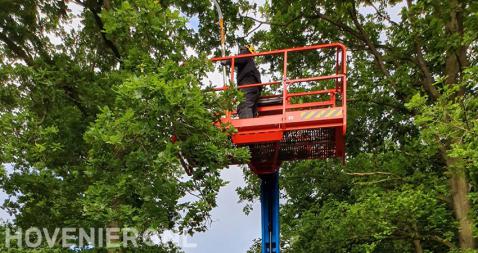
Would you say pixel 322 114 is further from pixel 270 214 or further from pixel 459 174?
pixel 459 174

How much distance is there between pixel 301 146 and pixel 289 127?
111 centimetres

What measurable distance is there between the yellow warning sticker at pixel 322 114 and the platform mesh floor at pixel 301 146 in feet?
1.24

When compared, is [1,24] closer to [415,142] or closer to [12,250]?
[12,250]

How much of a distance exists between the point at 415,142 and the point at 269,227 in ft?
15.9

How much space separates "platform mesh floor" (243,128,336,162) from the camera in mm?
9453

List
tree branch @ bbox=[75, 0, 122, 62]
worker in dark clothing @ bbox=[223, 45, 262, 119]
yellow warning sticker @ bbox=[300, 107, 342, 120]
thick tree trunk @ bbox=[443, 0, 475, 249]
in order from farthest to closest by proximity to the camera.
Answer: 1. tree branch @ bbox=[75, 0, 122, 62]
2. thick tree trunk @ bbox=[443, 0, 475, 249]
3. worker in dark clothing @ bbox=[223, 45, 262, 119]
4. yellow warning sticker @ bbox=[300, 107, 342, 120]

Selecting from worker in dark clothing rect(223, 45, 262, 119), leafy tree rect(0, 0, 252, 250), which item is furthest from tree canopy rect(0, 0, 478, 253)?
worker in dark clothing rect(223, 45, 262, 119)

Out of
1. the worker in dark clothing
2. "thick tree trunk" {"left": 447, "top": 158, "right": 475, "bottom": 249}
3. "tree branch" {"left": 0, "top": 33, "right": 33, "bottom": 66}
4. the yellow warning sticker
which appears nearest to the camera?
the yellow warning sticker

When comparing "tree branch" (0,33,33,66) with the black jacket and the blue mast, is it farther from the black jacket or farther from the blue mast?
the blue mast

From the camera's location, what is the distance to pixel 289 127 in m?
8.91

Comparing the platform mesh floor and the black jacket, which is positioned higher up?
the black jacket

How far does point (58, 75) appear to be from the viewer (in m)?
12.0

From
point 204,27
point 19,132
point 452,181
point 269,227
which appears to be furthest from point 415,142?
point 19,132

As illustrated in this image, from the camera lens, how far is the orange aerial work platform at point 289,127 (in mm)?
8844
